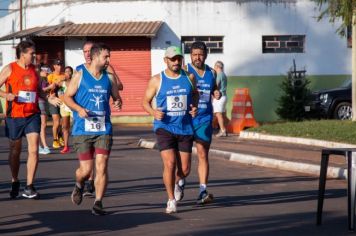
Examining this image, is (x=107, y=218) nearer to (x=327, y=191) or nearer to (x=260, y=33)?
(x=327, y=191)

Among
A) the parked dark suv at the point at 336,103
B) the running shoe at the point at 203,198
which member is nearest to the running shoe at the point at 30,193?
the running shoe at the point at 203,198

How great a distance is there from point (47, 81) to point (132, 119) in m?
12.6

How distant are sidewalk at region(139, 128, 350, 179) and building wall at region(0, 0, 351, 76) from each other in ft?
32.2

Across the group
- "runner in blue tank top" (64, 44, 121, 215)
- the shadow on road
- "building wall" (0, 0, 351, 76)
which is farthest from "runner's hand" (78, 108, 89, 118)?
"building wall" (0, 0, 351, 76)

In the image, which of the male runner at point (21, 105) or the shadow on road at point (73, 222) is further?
the male runner at point (21, 105)

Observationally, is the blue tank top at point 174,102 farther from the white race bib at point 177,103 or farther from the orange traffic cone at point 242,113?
the orange traffic cone at point 242,113

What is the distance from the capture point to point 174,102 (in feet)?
34.9

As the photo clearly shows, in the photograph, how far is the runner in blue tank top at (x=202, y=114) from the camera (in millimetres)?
11352

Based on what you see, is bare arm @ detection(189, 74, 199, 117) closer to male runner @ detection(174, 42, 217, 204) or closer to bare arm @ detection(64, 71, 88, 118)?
male runner @ detection(174, 42, 217, 204)

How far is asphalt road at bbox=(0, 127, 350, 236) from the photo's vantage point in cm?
935

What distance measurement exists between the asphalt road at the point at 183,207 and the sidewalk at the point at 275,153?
0.36 m

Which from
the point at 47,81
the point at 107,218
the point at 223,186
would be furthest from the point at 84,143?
the point at 47,81

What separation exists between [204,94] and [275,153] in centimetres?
663

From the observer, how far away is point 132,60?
3195 cm
